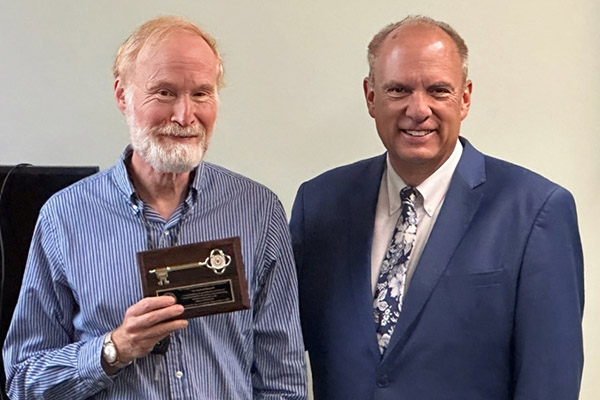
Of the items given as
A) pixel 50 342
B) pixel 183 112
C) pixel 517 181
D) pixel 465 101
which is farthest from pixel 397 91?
pixel 50 342

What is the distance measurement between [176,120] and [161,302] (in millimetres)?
380

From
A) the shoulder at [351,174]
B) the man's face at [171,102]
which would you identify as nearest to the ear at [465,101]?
the shoulder at [351,174]

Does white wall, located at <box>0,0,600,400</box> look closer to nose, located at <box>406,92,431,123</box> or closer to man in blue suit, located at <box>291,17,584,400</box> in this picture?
man in blue suit, located at <box>291,17,584,400</box>

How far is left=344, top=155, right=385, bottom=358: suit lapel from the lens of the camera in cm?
160

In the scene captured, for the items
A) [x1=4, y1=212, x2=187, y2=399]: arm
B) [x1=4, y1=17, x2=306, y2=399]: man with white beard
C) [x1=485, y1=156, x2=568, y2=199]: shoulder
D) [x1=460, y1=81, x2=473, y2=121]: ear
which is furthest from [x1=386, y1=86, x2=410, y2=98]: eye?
[x1=4, y1=212, x2=187, y2=399]: arm

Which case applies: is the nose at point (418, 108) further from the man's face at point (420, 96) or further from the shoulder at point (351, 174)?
the shoulder at point (351, 174)

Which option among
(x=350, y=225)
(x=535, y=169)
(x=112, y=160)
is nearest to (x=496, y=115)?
(x=535, y=169)

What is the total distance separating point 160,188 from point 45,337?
0.39 metres

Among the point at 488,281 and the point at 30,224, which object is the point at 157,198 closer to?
the point at 30,224

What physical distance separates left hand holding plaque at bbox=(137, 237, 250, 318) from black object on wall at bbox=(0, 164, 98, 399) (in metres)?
0.66

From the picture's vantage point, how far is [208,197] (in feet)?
5.14

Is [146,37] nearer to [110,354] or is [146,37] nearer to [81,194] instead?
[81,194]

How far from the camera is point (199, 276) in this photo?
1361mm

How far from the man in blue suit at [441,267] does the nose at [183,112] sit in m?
0.44
